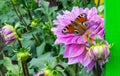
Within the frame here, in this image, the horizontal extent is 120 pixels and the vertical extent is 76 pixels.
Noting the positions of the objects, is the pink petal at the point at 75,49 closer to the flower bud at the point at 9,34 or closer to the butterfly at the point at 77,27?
the butterfly at the point at 77,27

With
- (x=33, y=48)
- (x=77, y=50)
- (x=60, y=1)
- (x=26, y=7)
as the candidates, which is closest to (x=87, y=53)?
(x=77, y=50)

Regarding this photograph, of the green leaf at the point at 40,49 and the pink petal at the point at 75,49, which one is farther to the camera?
the green leaf at the point at 40,49

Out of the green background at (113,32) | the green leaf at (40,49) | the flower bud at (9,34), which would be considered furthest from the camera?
the green leaf at (40,49)

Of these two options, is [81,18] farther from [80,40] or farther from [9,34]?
[9,34]

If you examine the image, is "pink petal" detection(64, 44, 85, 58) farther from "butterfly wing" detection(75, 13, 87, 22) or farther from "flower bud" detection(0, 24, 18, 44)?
"flower bud" detection(0, 24, 18, 44)

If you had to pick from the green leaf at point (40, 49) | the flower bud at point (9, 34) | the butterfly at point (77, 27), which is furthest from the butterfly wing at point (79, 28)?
the green leaf at point (40, 49)

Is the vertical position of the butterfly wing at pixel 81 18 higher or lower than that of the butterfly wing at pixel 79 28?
higher

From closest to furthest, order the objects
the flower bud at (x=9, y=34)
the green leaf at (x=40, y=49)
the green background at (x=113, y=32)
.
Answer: the green background at (x=113, y=32) → the flower bud at (x=9, y=34) → the green leaf at (x=40, y=49)
